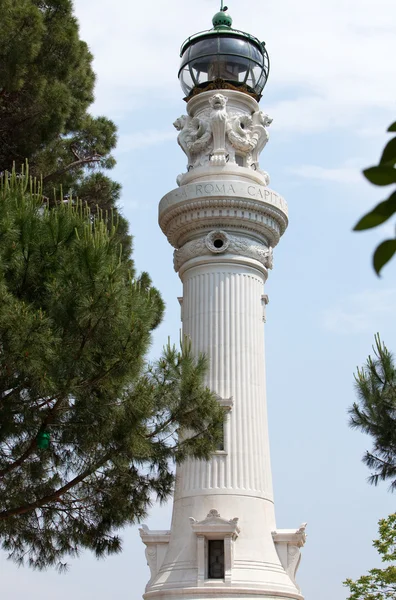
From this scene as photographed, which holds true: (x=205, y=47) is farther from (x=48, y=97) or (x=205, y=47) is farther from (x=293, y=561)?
(x=293, y=561)

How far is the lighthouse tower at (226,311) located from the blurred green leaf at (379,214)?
1837 centimetres

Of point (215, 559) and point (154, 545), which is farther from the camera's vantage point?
point (154, 545)

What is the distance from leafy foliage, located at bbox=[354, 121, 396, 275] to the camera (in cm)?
156

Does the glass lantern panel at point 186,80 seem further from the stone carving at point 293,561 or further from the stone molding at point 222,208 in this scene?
the stone carving at point 293,561

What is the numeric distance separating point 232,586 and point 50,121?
33.7ft

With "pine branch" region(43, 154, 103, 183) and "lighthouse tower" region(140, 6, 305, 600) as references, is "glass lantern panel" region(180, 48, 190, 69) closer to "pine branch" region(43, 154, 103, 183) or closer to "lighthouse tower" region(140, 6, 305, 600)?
"lighthouse tower" region(140, 6, 305, 600)

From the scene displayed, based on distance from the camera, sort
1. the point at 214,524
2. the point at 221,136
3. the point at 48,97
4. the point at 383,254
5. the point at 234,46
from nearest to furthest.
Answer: the point at 383,254, the point at 48,97, the point at 214,524, the point at 221,136, the point at 234,46

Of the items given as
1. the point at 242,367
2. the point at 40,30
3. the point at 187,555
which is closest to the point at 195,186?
the point at 242,367

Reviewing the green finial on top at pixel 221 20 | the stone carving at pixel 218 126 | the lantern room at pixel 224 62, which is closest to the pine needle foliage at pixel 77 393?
the stone carving at pixel 218 126

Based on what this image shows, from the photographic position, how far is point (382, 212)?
1.58 m

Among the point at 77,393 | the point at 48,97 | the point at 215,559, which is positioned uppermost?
the point at 48,97

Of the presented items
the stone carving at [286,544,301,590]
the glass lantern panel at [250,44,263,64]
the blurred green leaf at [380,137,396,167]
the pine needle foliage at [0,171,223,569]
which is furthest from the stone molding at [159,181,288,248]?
the blurred green leaf at [380,137,396,167]

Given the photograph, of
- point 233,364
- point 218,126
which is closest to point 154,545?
point 233,364

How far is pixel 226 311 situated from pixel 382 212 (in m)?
20.1
